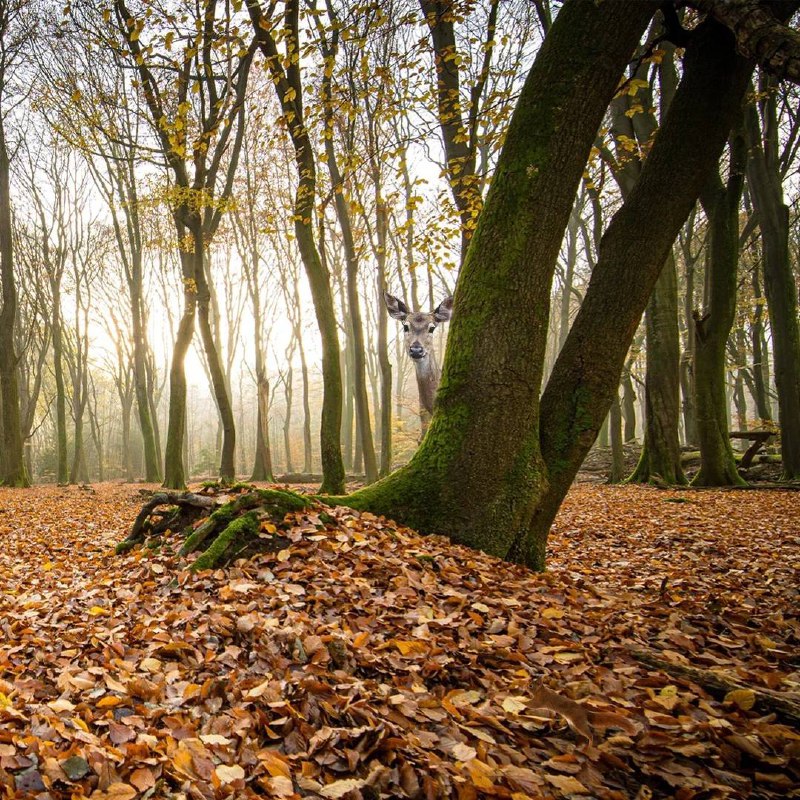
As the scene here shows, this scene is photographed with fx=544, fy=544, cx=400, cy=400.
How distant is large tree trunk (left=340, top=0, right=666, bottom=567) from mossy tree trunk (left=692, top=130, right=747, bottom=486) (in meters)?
7.19

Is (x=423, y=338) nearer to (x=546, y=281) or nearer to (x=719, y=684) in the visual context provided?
(x=546, y=281)

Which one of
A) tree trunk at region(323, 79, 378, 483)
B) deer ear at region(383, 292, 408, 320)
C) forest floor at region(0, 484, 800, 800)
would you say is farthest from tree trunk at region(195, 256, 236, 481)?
forest floor at region(0, 484, 800, 800)

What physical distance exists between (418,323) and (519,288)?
4940 mm

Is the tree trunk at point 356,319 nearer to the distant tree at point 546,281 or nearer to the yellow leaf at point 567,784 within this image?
the distant tree at point 546,281

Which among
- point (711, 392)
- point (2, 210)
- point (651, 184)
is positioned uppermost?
point (2, 210)

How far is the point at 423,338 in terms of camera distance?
9250 millimetres

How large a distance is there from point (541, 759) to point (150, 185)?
18.6 meters

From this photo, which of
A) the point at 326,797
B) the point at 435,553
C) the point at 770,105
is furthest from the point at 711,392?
the point at 326,797

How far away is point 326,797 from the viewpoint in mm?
1941

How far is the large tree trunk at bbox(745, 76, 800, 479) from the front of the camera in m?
10.5

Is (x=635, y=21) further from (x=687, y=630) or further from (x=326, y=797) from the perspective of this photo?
(x=326, y=797)

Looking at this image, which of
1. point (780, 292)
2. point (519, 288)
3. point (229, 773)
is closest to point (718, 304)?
point (780, 292)

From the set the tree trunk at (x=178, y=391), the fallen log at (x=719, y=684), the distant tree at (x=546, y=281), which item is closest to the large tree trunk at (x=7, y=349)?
the tree trunk at (x=178, y=391)

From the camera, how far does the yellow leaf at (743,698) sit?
252 cm
